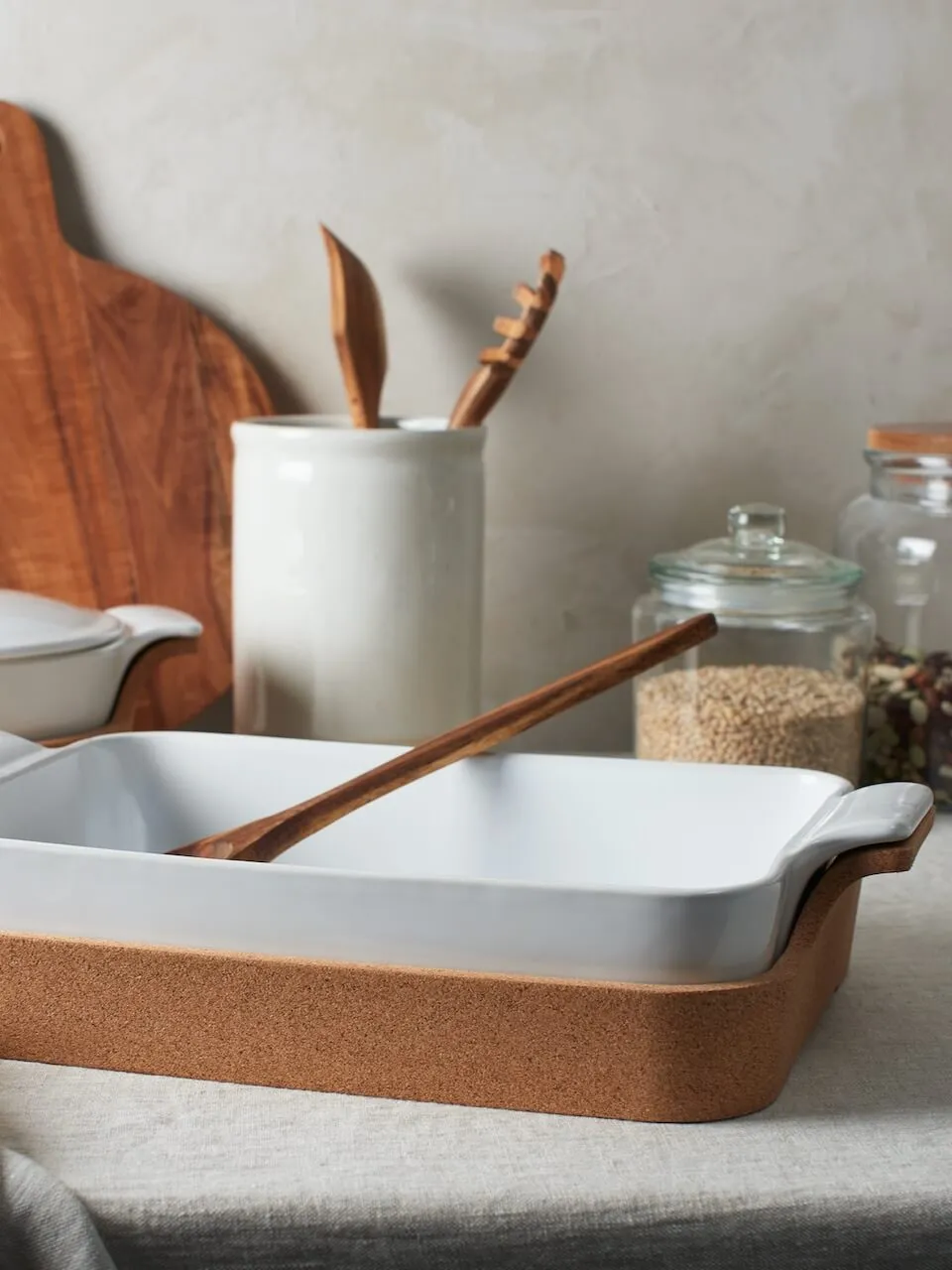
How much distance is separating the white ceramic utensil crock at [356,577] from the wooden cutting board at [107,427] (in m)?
0.11

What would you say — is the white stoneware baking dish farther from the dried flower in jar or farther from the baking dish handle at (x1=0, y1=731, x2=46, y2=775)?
the dried flower in jar

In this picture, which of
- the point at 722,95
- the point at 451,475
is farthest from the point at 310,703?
the point at 722,95

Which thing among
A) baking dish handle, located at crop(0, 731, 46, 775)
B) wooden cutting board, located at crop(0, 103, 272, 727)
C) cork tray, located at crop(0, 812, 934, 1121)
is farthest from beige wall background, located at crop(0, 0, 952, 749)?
cork tray, located at crop(0, 812, 934, 1121)

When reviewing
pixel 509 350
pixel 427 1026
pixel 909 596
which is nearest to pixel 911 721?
pixel 909 596

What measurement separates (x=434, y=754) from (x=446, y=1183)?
22 centimetres

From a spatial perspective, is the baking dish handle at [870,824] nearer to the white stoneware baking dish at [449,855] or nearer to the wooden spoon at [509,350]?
the white stoneware baking dish at [449,855]

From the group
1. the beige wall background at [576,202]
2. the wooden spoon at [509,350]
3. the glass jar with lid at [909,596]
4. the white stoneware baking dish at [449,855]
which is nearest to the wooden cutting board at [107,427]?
the beige wall background at [576,202]

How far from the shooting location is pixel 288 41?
0.88m

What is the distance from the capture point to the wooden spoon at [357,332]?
827 mm

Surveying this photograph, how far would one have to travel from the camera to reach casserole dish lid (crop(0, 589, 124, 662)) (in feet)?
2.30

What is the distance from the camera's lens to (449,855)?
0.64 meters

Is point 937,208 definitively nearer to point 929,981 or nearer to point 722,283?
point 722,283

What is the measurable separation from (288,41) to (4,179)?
7.4 inches

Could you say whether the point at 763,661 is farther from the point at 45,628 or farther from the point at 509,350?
the point at 45,628
